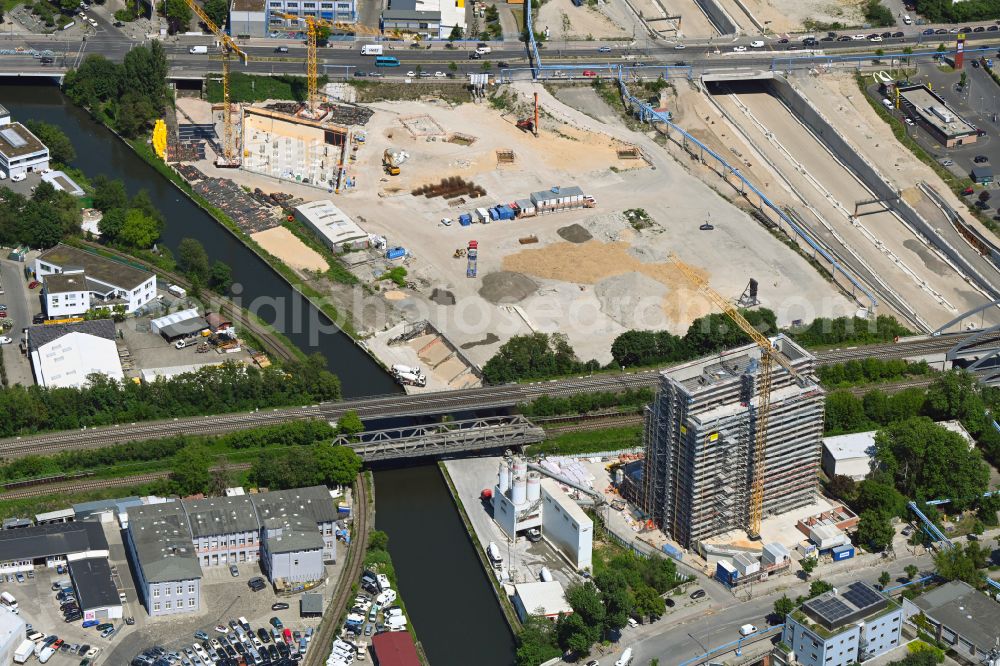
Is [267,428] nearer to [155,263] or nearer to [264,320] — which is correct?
[264,320]

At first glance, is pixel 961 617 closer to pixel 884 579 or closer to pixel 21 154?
pixel 884 579

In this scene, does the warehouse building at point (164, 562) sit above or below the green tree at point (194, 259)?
below

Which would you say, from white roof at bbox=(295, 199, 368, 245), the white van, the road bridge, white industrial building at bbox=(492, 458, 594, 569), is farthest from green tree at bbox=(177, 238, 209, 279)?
the white van

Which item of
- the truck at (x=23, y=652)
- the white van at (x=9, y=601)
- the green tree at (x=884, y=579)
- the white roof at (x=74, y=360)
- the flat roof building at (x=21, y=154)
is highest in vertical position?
the flat roof building at (x=21, y=154)

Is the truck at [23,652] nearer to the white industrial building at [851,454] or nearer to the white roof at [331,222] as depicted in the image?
the white industrial building at [851,454]

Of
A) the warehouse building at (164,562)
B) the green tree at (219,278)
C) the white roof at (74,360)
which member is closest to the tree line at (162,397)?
the white roof at (74,360)

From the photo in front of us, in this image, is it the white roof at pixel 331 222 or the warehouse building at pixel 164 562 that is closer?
the warehouse building at pixel 164 562
